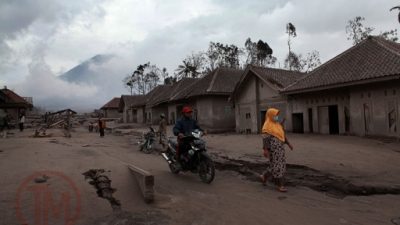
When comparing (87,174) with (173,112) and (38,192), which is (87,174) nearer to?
(38,192)

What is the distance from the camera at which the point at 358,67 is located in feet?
61.4

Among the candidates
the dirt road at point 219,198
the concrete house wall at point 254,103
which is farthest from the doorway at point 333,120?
the dirt road at point 219,198

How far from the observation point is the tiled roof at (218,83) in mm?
31323

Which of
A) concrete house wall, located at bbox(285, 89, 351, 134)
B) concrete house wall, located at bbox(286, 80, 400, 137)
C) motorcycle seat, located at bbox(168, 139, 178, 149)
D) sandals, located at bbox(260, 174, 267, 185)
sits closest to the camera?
sandals, located at bbox(260, 174, 267, 185)

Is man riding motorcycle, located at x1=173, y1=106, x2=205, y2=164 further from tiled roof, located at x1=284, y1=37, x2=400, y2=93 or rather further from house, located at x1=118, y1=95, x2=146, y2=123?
house, located at x1=118, y1=95, x2=146, y2=123

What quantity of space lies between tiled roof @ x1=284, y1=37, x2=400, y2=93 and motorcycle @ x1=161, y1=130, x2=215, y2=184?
1032 centimetres

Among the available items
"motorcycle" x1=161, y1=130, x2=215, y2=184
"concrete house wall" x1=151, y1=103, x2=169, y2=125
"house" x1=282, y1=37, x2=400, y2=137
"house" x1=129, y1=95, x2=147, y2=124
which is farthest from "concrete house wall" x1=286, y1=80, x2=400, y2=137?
"house" x1=129, y1=95, x2=147, y2=124

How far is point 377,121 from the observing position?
17406mm

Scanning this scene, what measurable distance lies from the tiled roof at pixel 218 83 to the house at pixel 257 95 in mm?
2060

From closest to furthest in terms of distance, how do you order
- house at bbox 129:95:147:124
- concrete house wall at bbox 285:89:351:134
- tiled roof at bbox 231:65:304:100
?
concrete house wall at bbox 285:89:351:134, tiled roof at bbox 231:65:304:100, house at bbox 129:95:147:124

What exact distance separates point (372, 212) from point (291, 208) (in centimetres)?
122

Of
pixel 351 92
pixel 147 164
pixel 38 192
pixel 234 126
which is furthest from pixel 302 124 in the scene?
pixel 38 192

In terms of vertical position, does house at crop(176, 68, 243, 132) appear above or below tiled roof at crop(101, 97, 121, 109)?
below

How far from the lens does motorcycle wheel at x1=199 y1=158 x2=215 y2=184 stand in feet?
27.7
